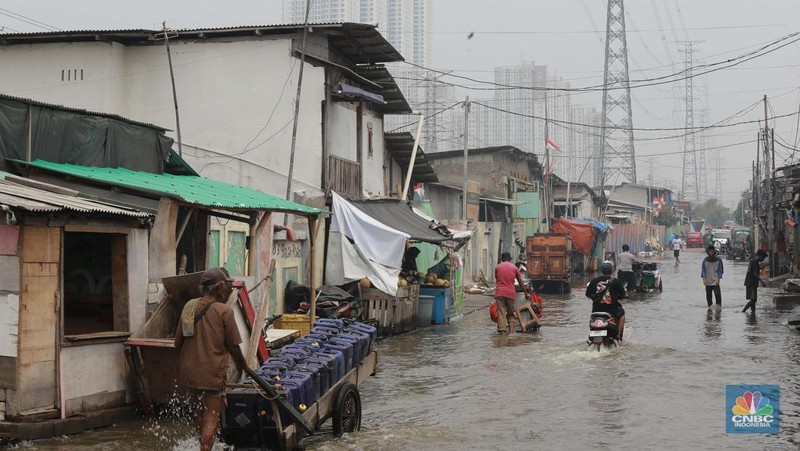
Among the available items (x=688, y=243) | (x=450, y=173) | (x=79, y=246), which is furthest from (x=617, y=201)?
(x=79, y=246)

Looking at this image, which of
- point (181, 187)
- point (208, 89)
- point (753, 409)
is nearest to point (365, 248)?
point (208, 89)

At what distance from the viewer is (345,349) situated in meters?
10.1

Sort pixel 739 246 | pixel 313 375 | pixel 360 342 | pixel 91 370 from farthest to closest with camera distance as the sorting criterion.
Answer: pixel 739 246
pixel 360 342
pixel 91 370
pixel 313 375

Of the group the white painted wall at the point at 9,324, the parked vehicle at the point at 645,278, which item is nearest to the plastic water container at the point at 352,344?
the white painted wall at the point at 9,324

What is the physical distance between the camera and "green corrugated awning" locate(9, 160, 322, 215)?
442 inches

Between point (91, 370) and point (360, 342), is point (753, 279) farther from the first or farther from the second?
point (91, 370)

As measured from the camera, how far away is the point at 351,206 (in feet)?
65.7

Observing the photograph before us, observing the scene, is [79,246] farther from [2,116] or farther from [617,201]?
[617,201]

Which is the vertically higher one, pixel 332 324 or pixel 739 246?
pixel 739 246

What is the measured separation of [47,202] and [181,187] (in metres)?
3.33

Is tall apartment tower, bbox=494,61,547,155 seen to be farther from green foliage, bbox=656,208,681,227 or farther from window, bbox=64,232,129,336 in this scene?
window, bbox=64,232,129,336

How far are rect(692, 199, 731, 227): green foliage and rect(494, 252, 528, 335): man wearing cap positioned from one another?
161108 millimetres

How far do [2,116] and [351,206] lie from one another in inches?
372

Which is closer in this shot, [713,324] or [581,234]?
[713,324]
